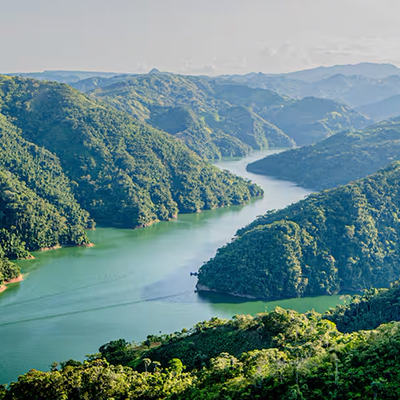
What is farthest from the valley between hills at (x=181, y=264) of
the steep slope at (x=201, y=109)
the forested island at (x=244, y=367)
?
the steep slope at (x=201, y=109)

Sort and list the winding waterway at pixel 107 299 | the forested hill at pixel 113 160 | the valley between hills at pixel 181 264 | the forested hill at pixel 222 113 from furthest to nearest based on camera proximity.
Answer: the forested hill at pixel 222 113
the forested hill at pixel 113 160
the winding waterway at pixel 107 299
the valley between hills at pixel 181 264

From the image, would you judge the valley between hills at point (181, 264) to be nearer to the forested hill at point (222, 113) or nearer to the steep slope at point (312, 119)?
the forested hill at point (222, 113)

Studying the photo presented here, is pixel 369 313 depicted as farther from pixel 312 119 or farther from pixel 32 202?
pixel 312 119

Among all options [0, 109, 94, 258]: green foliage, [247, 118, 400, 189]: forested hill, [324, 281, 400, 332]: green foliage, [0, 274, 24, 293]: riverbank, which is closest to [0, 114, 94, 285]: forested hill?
[0, 109, 94, 258]: green foliage

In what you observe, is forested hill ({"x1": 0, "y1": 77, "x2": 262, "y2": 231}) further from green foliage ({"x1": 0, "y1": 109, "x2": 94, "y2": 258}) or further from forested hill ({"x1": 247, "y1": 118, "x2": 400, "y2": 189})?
forested hill ({"x1": 247, "y1": 118, "x2": 400, "y2": 189})

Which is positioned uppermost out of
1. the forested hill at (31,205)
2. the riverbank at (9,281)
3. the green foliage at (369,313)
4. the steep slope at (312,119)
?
the steep slope at (312,119)

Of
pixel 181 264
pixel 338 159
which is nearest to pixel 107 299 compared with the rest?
pixel 181 264
